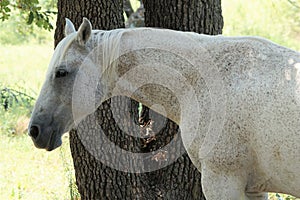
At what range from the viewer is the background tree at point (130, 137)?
14.0 feet

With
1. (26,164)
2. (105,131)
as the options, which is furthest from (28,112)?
(105,131)

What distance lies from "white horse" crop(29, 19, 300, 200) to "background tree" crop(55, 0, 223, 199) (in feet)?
3.51

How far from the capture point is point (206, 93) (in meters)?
3.05

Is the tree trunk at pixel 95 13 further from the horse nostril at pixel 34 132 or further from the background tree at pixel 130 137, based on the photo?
the horse nostril at pixel 34 132

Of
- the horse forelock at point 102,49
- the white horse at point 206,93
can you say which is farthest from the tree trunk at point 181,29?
the horse forelock at point 102,49

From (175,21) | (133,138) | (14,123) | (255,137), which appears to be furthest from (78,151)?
(14,123)

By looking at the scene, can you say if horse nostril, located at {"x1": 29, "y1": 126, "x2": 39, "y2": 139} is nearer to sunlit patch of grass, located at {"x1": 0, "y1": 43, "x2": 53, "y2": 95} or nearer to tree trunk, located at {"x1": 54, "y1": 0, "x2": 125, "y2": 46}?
tree trunk, located at {"x1": 54, "y1": 0, "x2": 125, "y2": 46}

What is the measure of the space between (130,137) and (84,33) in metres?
1.45

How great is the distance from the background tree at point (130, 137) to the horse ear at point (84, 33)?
1.22 m

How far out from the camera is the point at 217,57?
3.06 meters

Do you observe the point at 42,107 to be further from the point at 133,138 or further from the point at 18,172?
the point at 18,172

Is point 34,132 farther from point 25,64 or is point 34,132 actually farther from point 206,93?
point 25,64

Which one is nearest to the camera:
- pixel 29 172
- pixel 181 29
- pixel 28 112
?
pixel 181 29

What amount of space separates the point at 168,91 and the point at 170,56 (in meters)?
0.19
